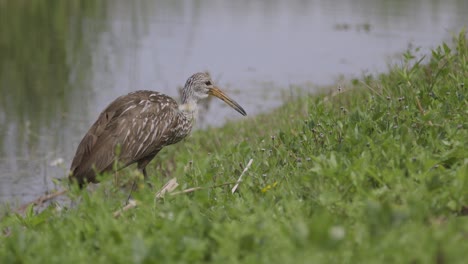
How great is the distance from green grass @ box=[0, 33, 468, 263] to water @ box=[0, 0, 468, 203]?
321 cm

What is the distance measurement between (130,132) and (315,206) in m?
2.95

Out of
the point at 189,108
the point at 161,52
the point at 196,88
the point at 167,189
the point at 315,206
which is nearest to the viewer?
the point at 315,206

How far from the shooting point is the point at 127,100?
22.9 ft

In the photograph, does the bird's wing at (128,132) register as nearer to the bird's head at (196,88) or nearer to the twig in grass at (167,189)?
the bird's head at (196,88)

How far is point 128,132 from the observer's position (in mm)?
6727

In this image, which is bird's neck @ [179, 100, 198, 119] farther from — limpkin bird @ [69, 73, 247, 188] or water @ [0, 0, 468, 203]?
water @ [0, 0, 468, 203]

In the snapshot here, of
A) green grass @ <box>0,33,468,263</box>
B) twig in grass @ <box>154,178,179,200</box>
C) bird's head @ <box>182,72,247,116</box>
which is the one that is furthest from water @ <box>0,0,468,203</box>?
twig in grass @ <box>154,178,179,200</box>

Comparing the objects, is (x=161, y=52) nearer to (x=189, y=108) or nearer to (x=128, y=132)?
(x=189, y=108)

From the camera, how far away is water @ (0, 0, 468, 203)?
35.5ft

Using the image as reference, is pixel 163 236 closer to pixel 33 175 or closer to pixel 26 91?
pixel 33 175

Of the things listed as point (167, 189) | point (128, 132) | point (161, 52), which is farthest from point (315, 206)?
point (161, 52)

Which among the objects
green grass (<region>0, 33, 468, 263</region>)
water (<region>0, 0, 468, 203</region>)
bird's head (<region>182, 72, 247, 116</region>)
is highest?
green grass (<region>0, 33, 468, 263</region>)

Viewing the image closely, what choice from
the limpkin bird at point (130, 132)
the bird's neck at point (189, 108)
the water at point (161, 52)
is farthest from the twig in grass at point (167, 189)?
the water at point (161, 52)

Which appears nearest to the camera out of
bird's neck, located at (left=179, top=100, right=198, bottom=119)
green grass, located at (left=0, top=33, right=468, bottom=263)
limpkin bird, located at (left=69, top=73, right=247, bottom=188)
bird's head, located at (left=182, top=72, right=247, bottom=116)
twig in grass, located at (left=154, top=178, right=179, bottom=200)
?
green grass, located at (left=0, top=33, right=468, bottom=263)
